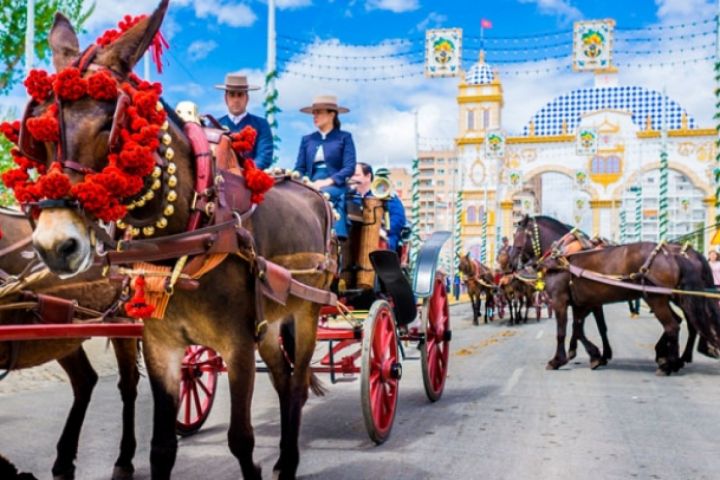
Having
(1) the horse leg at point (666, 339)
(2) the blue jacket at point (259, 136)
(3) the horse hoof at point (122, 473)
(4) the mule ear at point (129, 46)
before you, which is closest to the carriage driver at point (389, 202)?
(2) the blue jacket at point (259, 136)

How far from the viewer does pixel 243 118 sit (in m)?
5.42

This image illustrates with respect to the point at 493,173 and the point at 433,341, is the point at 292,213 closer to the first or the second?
the point at 433,341

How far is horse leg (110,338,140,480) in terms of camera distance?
4.88 metres

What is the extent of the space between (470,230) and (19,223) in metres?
52.4

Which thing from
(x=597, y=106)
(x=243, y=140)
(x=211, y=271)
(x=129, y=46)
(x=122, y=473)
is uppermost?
(x=597, y=106)

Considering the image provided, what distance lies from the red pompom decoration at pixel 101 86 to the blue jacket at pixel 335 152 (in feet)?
10.6

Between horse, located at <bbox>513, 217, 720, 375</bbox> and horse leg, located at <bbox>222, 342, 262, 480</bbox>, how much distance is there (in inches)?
297

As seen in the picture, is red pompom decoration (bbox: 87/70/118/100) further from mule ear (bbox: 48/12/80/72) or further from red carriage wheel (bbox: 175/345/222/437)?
red carriage wheel (bbox: 175/345/222/437)

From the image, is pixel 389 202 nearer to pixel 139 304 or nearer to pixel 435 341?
pixel 435 341

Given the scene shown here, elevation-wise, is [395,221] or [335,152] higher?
[335,152]

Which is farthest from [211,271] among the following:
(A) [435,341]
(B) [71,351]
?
(A) [435,341]

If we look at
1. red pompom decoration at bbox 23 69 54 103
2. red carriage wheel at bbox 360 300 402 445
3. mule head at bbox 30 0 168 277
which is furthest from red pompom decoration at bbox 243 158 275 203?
red carriage wheel at bbox 360 300 402 445

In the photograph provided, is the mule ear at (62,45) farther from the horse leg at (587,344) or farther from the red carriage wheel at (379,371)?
the horse leg at (587,344)

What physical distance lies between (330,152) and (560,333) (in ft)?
19.6
